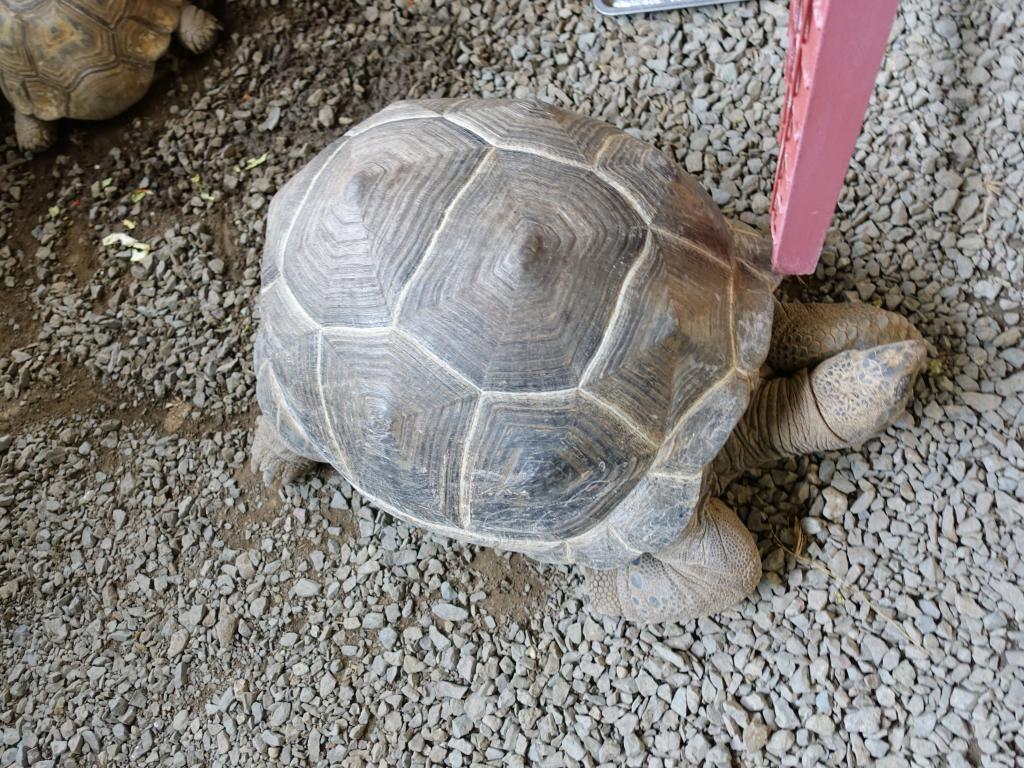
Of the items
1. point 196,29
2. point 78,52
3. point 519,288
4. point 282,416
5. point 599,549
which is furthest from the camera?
point 196,29

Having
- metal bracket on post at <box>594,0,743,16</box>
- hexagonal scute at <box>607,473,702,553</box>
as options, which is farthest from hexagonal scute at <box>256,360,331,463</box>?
metal bracket on post at <box>594,0,743,16</box>

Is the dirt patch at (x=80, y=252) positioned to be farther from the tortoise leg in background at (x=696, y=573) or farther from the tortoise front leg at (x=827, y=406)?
the tortoise front leg at (x=827, y=406)

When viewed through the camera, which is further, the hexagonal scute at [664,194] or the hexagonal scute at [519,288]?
the hexagonal scute at [664,194]

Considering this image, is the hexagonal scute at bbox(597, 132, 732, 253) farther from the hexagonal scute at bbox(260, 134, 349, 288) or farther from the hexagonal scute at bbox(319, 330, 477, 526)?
the hexagonal scute at bbox(260, 134, 349, 288)

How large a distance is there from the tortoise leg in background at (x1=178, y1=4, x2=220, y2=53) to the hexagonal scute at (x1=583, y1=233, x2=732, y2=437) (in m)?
2.22

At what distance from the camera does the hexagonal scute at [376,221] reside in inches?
72.6

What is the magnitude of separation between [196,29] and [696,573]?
270 centimetres

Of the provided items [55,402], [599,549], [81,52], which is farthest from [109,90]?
[599,549]

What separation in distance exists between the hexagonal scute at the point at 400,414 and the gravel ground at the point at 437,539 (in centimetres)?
55

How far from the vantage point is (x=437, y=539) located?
2.44 m

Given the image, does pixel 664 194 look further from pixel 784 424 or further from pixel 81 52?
pixel 81 52

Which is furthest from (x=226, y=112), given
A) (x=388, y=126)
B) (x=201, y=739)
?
(x=201, y=739)

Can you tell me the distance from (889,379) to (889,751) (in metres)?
0.90

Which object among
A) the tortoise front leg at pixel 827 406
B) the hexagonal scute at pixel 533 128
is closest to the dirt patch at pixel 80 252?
the hexagonal scute at pixel 533 128
